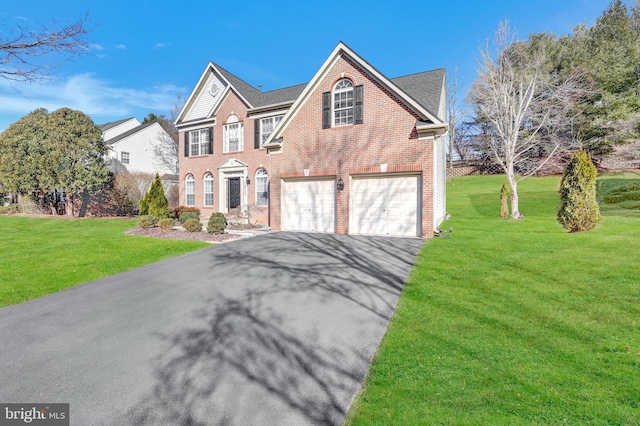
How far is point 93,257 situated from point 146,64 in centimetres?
1565

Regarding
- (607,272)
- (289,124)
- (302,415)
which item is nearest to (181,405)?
(302,415)

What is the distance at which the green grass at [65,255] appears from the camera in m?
6.37

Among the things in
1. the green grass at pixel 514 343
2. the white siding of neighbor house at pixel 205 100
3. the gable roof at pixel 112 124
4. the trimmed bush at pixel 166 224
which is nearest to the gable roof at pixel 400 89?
the green grass at pixel 514 343

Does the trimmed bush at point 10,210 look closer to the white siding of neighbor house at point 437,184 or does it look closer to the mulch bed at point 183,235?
the mulch bed at point 183,235

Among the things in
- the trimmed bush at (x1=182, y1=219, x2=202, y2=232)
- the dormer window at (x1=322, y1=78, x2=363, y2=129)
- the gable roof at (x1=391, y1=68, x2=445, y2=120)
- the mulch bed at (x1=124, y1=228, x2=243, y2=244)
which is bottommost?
the mulch bed at (x1=124, y1=228, x2=243, y2=244)

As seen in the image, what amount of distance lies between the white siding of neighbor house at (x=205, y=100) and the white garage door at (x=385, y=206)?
1341 centimetres

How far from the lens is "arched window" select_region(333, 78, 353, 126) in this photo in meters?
11.7

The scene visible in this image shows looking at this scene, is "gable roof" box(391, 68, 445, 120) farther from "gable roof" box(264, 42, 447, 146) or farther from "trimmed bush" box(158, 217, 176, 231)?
"trimmed bush" box(158, 217, 176, 231)

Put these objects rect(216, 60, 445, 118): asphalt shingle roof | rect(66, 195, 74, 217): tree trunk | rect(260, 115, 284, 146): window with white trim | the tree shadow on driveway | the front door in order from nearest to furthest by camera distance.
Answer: the tree shadow on driveway
rect(216, 60, 445, 118): asphalt shingle roof
rect(260, 115, 284, 146): window with white trim
the front door
rect(66, 195, 74, 217): tree trunk

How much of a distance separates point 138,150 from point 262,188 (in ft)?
57.0

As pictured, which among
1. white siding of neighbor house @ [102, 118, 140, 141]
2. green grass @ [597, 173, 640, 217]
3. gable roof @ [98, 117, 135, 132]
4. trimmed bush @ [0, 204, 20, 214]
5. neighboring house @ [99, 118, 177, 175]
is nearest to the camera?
green grass @ [597, 173, 640, 217]

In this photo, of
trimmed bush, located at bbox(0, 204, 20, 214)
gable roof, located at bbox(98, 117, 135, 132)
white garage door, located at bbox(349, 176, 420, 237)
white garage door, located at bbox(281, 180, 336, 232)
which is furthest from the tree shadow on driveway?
gable roof, located at bbox(98, 117, 135, 132)

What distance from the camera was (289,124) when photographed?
42.0 feet

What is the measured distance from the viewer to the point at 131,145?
85.7 feet
